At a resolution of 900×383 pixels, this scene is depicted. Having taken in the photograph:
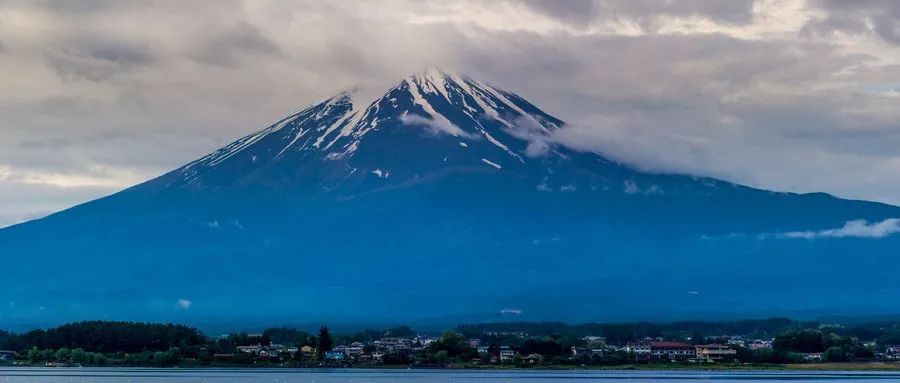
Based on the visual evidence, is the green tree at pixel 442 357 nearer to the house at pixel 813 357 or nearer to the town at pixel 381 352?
the town at pixel 381 352

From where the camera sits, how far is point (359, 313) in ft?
581

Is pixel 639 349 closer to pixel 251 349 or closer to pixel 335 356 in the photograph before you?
pixel 335 356

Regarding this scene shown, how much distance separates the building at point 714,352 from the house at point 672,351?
0.42 meters

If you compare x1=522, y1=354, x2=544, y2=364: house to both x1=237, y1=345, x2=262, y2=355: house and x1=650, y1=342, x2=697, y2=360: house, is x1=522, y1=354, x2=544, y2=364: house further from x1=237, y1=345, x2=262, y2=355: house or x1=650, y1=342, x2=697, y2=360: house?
x1=237, y1=345, x2=262, y2=355: house

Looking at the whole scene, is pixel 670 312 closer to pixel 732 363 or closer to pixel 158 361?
pixel 732 363

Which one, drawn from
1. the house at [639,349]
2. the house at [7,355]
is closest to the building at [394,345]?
the house at [639,349]

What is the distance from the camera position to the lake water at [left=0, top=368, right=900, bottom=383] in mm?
77562

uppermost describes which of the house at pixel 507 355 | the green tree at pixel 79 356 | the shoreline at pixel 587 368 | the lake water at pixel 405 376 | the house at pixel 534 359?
the green tree at pixel 79 356

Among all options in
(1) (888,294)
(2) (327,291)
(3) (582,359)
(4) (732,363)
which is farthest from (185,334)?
(1) (888,294)

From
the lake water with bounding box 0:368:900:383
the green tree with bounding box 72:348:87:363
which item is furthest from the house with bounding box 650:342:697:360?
the green tree with bounding box 72:348:87:363

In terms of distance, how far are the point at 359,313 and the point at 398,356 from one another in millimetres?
75682

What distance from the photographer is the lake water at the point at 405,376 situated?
77562 millimetres

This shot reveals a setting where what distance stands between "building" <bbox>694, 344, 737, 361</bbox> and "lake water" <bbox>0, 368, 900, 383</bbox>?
36.8 ft

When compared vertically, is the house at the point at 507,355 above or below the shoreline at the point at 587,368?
above
